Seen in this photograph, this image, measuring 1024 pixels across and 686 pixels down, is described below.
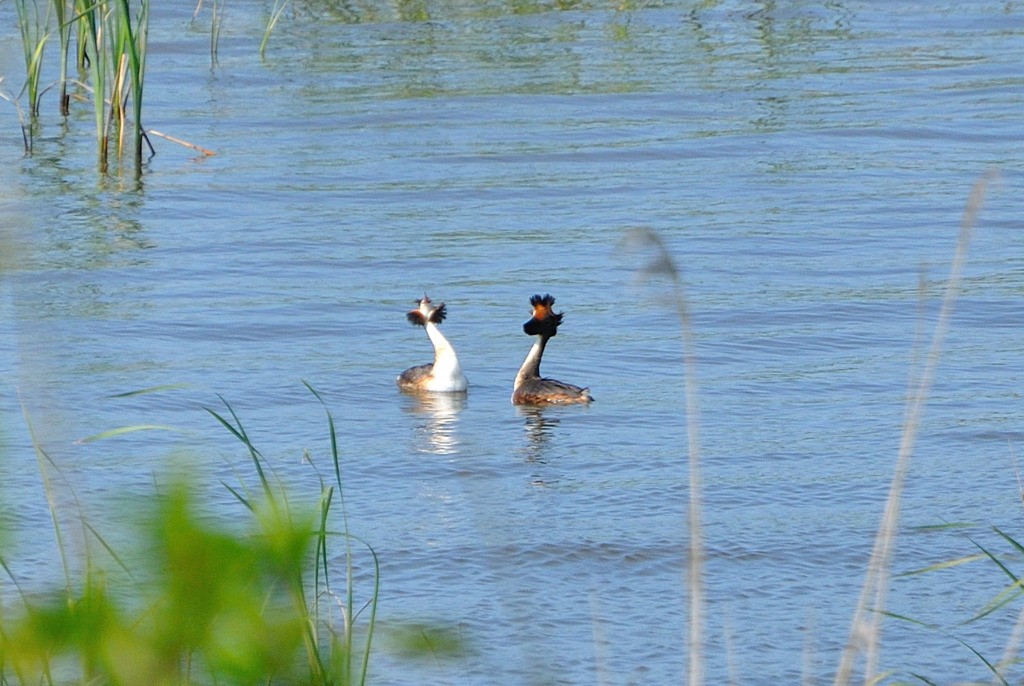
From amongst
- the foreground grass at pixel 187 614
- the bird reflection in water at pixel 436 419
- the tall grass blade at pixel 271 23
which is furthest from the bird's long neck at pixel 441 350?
the foreground grass at pixel 187 614

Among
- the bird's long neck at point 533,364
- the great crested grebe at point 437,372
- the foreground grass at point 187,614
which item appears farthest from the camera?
the bird's long neck at point 533,364

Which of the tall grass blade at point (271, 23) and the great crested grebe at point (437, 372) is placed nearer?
the great crested grebe at point (437, 372)

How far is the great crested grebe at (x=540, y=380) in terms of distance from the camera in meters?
7.18

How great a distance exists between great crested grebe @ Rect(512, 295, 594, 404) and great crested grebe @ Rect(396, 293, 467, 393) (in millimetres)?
279

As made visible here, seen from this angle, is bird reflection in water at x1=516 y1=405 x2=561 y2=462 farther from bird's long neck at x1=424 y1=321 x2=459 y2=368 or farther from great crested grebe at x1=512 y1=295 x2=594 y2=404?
bird's long neck at x1=424 y1=321 x2=459 y2=368

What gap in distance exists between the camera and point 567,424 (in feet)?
22.7

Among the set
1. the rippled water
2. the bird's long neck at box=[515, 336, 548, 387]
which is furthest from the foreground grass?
the bird's long neck at box=[515, 336, 548, 387]

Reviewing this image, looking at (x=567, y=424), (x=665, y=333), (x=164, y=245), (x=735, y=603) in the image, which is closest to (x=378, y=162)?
(x=164, y=245)

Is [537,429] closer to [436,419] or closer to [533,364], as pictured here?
[436,419]

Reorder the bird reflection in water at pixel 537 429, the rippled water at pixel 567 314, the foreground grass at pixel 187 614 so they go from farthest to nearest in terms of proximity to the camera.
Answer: the bird reflection in water at pixel 537 429 < the rippled water at pixel 567 314 < the foreground grass at pixel 187 614

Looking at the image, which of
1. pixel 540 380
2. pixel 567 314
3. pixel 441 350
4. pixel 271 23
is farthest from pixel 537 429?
pixel 271 23

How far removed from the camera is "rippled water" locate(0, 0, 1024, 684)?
15.0 ft

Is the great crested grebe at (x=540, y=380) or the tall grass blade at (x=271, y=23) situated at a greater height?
the tall grass blade at (x=271, y=23)

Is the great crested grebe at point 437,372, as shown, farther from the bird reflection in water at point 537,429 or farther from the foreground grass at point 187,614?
the foreground grass at point 187,614
